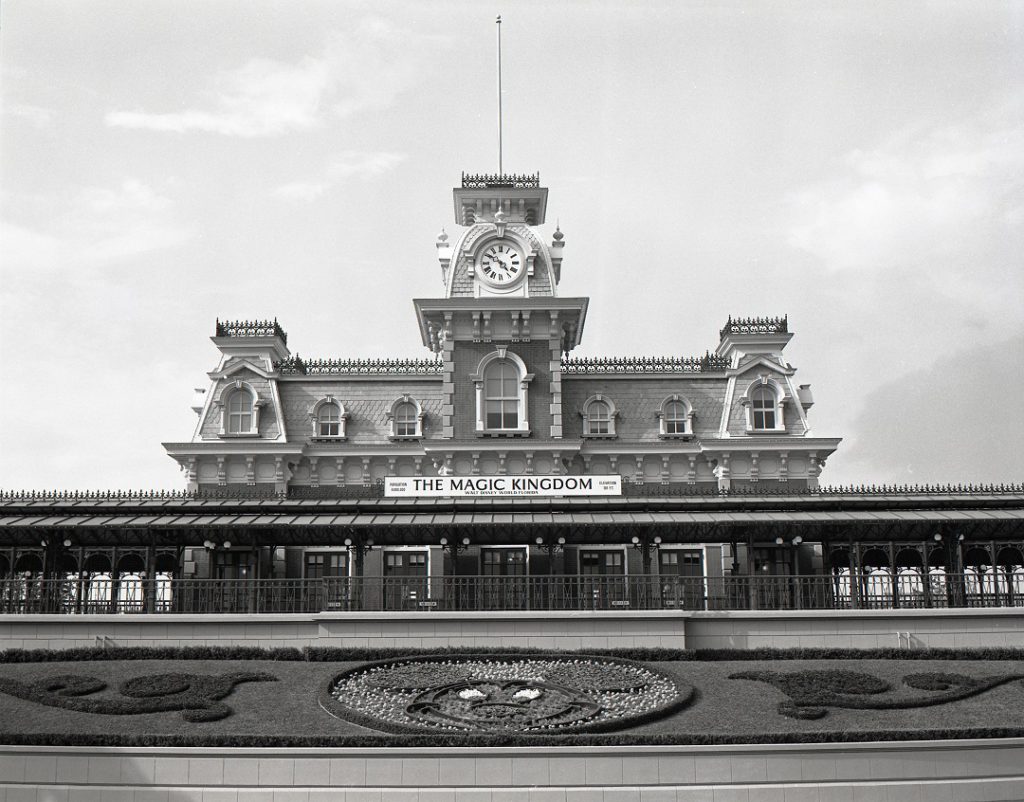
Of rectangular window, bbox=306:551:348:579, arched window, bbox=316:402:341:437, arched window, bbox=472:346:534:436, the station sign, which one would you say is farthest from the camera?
arched window, bbox=316:402:341:437

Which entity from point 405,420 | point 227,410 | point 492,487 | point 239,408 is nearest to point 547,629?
point 492,487

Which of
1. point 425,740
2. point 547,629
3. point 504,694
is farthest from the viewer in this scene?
point 547,629

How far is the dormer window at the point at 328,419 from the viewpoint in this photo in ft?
150

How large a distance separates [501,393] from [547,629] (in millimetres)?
15864

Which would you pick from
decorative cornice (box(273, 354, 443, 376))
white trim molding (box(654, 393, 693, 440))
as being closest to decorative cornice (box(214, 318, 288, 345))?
decorative cornice (box(273, 354, 443, 376))

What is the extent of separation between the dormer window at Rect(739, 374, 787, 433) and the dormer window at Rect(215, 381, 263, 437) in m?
20.4

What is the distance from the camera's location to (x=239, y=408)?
151ft

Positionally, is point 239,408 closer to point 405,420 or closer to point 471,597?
point 405,420

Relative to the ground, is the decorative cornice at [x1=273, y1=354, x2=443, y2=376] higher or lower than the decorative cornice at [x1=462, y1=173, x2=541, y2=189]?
lower

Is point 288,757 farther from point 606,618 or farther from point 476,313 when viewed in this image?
point 476,313

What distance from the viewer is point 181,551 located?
36.0 meters

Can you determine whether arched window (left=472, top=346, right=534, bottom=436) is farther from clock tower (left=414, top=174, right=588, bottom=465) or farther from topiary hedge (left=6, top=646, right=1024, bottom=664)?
topiary hedge (left=6, top=646, right=1024, bottom=664)

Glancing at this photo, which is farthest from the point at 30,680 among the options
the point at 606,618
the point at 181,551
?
the point at 606,618

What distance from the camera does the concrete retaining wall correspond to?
99.9 feet
